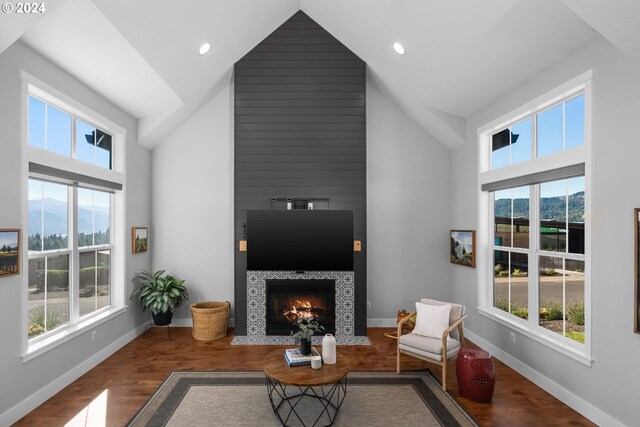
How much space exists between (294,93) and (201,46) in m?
1.53

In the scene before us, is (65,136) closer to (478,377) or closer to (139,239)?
(139,239)

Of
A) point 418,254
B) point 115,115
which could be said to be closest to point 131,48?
point 115,115

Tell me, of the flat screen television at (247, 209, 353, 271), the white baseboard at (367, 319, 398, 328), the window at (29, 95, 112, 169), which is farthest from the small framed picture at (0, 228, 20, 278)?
the white baseboard at (367, 319, 398, 328)

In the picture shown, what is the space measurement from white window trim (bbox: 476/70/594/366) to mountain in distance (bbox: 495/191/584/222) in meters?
0.16

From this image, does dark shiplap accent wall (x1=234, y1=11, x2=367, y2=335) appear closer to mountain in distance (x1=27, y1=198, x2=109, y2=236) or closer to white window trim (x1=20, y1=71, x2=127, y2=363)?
white window trim (x1=20, y1=71, x2=127, y2=363)

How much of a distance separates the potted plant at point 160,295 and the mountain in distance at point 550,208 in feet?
14.1

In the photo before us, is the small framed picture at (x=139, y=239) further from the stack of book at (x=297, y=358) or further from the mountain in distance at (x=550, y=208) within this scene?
the mountain in distance at (x=550, y=208)

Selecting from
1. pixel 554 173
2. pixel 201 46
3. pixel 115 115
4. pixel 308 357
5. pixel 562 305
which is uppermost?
pixel 201 46

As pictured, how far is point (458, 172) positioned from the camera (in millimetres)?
5305

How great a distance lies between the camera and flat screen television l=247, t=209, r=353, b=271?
4.87 metres

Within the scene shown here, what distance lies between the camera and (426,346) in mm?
3627

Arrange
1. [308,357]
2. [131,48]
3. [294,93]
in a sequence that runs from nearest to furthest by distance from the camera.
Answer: [308,357]
[131,48]
[294,93]

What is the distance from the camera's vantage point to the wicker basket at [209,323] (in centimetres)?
486

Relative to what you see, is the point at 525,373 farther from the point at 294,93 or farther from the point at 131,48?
the point at 131,48
